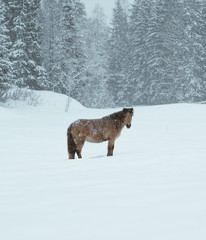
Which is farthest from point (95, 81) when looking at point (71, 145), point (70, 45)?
point (71, 145)

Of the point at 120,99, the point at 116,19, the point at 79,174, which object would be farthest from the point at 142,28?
the point at 79,174

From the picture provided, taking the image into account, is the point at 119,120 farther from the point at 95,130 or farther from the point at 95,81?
the point at 95,81

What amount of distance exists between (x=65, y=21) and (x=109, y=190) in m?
34.5

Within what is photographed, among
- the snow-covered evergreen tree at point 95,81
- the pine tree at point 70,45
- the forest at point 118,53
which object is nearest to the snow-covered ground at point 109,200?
the forest at point 118,53

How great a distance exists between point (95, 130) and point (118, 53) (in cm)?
4408

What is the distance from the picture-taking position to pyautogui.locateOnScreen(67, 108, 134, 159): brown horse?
6918mm

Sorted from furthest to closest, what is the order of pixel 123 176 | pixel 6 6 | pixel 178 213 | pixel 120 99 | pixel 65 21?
pixel 120 99 → pixel 65 21 → pixel 6 6 → pixel 123 176 → pixel 178 213

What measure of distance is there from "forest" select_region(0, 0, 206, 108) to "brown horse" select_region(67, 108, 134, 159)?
73.2 ft

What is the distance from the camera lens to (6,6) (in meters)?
30.1

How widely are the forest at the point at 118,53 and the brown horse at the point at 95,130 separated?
22.3 meters

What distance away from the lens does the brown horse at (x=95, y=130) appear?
272 inches

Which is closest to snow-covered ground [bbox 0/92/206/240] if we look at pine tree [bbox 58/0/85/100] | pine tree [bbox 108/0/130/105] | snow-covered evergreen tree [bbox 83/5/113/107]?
pine tree [bbox 58/0/85/100]

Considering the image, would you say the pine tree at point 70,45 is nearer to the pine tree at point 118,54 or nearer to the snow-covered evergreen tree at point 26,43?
the snow-covered evergreen tree at point 26,43

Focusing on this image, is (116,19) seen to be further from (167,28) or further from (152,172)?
(152,172)
